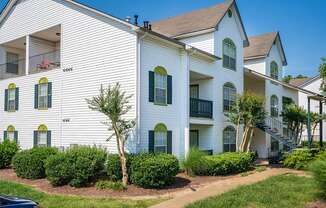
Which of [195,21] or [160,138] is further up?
[195,21]

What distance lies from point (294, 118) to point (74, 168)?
68.8 feet

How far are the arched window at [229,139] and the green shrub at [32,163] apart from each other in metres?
11.3

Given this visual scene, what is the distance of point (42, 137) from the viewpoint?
21094mm

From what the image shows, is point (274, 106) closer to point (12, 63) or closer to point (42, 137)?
point (42, 137)

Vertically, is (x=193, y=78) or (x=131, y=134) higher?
(x=193, y=78)

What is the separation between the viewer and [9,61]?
1008 inches

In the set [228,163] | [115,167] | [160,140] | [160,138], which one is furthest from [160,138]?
[228,163]

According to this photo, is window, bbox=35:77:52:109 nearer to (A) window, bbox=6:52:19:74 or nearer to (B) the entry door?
(A) window, bbox=6:52:19:74

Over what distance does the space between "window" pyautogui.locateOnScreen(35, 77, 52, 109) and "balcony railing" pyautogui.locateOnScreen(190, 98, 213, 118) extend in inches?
332

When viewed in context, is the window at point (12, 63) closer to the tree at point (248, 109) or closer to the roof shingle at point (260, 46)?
the tree at point (248, 109)

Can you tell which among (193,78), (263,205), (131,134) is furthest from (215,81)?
(263,205)

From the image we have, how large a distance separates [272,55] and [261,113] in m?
11.3

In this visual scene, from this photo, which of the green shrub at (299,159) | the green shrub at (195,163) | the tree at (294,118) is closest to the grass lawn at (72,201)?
the green shrub at (195,163)

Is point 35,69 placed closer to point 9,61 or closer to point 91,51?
point 9,61
